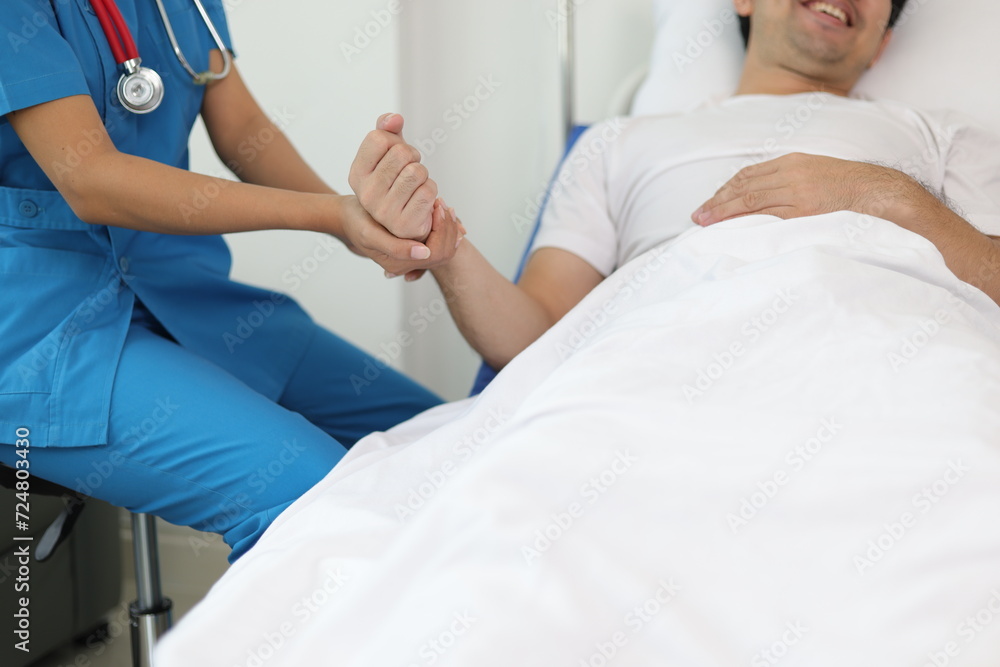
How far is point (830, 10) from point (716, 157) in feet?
1.30

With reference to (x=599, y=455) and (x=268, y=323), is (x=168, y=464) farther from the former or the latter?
(x=599, y=455)

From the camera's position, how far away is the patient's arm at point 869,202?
1.09 m

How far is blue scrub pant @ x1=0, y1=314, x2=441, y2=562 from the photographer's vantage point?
932 mm

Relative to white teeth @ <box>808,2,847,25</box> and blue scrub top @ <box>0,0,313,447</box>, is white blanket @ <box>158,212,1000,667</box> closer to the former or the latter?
blue scrub top @ <box>0,0,313,447</box>

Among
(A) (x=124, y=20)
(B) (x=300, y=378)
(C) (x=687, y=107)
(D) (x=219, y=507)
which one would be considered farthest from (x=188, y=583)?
(C) (x=687, y=107)
